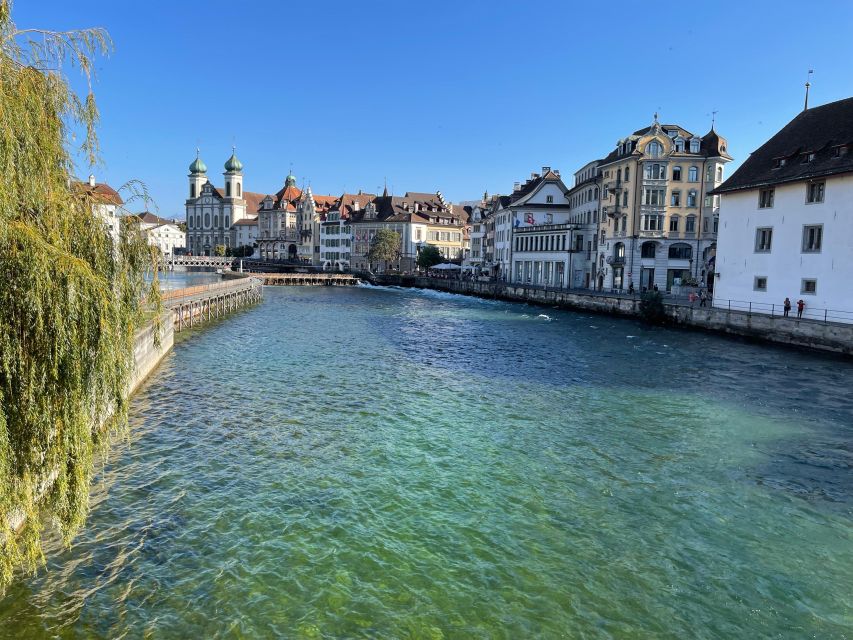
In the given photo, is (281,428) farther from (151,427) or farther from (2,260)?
(2,260)

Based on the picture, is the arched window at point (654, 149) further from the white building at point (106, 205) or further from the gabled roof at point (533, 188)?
the white building at point (106, 205)

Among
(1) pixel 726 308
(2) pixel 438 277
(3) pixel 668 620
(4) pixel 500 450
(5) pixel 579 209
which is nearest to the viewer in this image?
(3) pixel 668 620

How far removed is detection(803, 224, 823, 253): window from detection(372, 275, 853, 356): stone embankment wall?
15.7ft

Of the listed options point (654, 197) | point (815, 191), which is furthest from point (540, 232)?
point (815, 191)

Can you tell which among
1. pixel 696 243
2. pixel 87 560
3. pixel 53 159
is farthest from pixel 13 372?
pixel 696 243

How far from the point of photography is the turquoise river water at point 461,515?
30.6 ft

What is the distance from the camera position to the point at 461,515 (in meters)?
12.8

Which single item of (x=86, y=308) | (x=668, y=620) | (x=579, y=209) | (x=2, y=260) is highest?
(x=579, y=209)

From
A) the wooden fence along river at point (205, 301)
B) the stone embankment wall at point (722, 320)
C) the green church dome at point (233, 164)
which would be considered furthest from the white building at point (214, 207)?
the stone embankment wall at point (722, 320)

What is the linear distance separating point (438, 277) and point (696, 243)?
1753 inches

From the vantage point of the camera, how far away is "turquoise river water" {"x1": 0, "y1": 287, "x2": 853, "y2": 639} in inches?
367

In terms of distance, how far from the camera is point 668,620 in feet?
30.5

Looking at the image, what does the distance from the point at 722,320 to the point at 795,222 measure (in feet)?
24.9

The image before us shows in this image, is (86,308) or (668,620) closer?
(86,308)
